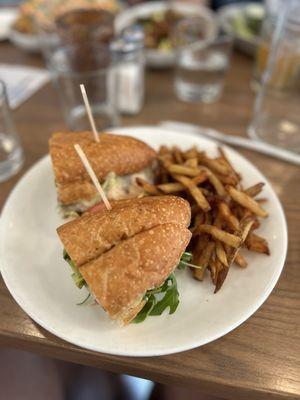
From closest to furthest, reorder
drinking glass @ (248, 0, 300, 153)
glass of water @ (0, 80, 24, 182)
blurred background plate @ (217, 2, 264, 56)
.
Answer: glass of water @ (0, 80, 24, 182), drinking glass @ (248, 0, 300, 153), blurred background plate @ (217, 2, 264, 56)

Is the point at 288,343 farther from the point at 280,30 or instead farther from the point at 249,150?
the point at 280,30

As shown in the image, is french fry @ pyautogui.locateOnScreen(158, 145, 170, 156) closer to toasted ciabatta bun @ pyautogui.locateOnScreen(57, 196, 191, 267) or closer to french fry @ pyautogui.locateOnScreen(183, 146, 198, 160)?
french fry @ pyautogui.locateOnScreen(183, 146, 198, 160)

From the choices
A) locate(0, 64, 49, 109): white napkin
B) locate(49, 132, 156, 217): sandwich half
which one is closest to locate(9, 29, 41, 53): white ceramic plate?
locate(0, 64, 49, 109): white napkin

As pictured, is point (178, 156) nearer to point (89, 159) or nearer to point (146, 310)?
point (89, 159)

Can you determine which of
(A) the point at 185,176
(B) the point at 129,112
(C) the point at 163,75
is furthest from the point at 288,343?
(C) the point at 163,75

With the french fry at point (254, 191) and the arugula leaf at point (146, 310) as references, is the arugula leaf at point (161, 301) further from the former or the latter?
the french fry at point (254, 191)
